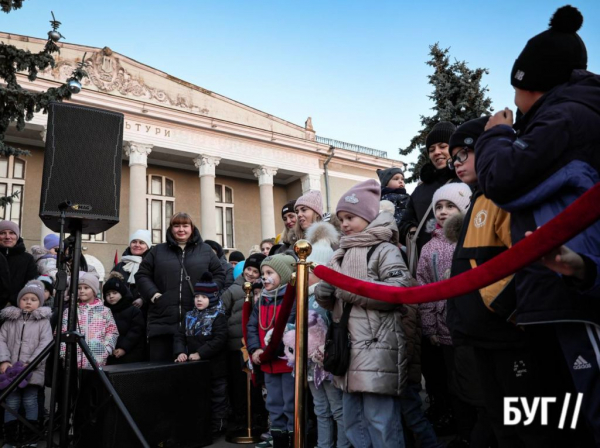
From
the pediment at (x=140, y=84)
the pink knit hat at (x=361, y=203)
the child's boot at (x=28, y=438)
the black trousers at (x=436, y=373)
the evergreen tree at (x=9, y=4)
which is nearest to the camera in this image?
the pink knit hat at (x=361, y=203)

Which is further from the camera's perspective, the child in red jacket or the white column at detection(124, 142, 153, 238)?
the white column at detection(124, 142, 153, 238)

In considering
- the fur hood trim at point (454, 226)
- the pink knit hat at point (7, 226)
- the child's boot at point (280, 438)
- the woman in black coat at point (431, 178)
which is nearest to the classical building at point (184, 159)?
the pink knit hat at point (7, 226)

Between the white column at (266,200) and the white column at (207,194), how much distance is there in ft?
8.51

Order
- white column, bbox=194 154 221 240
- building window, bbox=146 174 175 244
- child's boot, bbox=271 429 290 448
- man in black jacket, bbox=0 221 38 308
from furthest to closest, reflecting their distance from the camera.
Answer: building window, bbox=146 174 175 244 < white column, bbox=194 154 221 240 < man in black jacket, bbox=0 221 38 308 < child's boot, bbox=271 429 290 448

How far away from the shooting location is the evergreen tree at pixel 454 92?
36.9 feet

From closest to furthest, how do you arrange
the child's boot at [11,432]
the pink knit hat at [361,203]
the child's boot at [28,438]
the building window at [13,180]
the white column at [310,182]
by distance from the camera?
1. the pink knit hat at [361,203]
2. the child's boot at [28,438]
3. the child's boot at [11,432]
4. the building window at [13,180]
5. the white column at [310,182]

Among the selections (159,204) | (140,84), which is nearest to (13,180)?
(159,204)

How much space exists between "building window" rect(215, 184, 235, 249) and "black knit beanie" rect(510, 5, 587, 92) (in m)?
22.4

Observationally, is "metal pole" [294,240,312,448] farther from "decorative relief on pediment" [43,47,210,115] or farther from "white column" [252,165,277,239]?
"white column" [252,165,277,239]

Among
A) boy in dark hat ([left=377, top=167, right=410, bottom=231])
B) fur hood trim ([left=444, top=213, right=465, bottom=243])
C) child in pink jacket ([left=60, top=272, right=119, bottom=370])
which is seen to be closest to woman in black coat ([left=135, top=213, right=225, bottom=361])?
child in pink jacket ([left=60, top=272, right=119, bottom=370])

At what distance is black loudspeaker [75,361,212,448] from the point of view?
3.33m

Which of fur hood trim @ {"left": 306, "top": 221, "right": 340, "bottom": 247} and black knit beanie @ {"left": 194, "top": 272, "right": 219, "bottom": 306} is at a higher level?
fur hood trim @ {"left": 306, "top": 221, "right": 340, "bottom": 247}

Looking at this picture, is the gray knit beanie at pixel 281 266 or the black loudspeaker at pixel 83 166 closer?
the black loudspeaker at pixel 83 166

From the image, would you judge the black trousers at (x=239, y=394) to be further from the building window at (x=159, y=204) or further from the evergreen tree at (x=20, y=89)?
the building window at (x=159, y=204)
